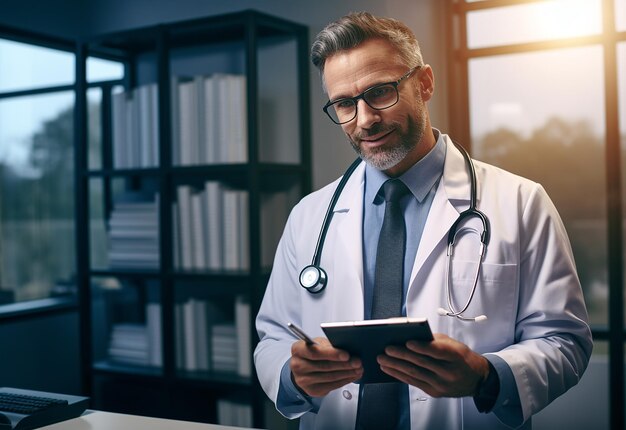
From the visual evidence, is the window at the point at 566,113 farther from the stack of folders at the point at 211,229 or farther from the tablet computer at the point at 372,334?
the tablet computer at the point at 372,334

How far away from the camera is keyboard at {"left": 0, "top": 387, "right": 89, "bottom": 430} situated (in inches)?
55.1

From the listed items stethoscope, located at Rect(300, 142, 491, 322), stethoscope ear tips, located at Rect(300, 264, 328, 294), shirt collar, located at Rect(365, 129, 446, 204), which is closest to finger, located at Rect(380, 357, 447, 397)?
stethoscope, located at Rect(300, 142, 491, 322)

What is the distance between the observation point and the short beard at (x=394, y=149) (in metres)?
1.50

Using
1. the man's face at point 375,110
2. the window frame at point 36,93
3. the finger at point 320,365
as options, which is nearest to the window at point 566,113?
the man's face at point 375,110

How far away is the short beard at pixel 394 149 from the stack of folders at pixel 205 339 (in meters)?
1.30

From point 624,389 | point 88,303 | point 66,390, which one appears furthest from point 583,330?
point 66,390

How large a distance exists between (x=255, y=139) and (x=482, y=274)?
4.34ft

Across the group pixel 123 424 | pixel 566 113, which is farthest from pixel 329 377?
pixel 566 113

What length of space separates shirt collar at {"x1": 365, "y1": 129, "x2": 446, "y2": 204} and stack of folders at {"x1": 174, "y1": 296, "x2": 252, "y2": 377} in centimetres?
121

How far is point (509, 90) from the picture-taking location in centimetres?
270

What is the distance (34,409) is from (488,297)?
3.17 ft

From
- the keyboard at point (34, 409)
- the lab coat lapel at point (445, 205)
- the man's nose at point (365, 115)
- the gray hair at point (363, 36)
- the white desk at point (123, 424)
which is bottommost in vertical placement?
the white desk at point (123, 424)

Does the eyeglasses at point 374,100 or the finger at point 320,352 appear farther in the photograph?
the eyeglasses at point 374,100

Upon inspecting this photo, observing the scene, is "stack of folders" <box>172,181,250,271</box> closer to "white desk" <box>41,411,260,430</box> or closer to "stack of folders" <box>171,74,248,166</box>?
"stack of folders" <box>171,74,248,166</box>
